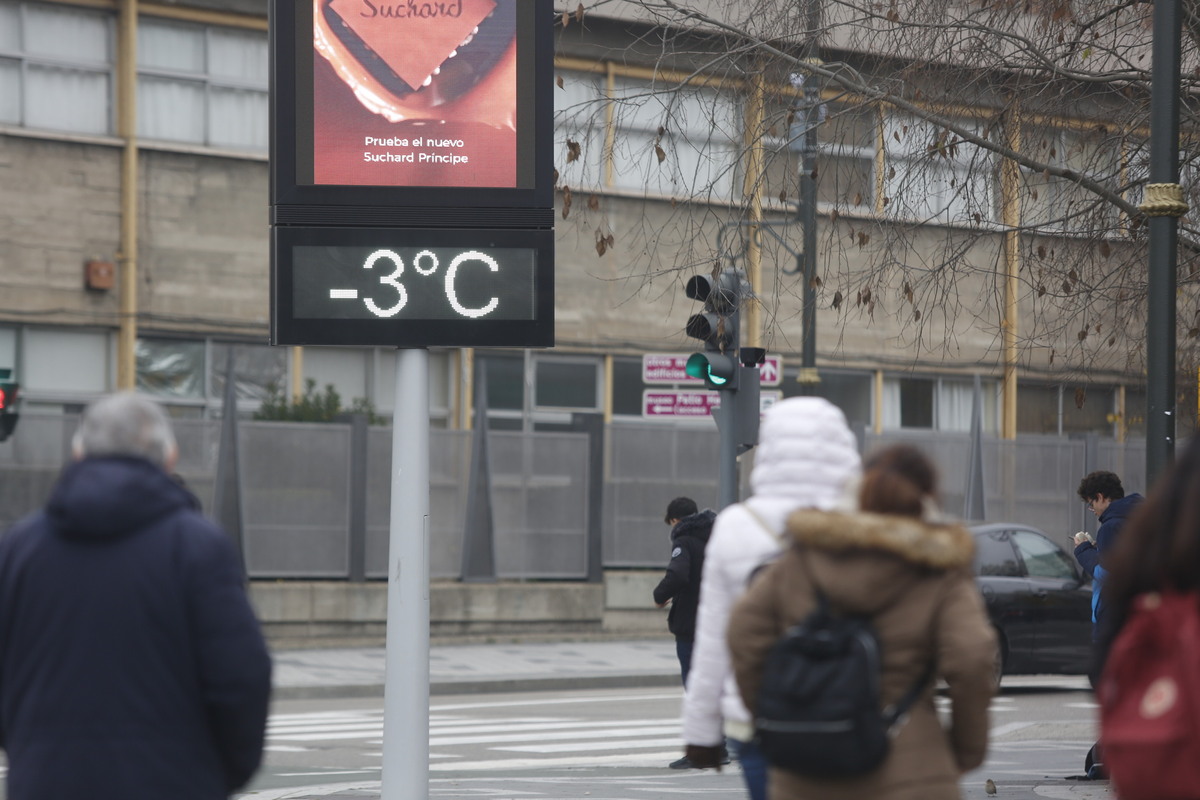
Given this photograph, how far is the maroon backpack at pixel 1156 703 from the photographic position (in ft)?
10.3

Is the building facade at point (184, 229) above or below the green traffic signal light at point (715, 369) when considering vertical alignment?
above

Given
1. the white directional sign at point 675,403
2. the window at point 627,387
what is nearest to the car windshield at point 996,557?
the white directional sign at point 675,403

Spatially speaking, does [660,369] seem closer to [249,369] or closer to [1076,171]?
[249,369]

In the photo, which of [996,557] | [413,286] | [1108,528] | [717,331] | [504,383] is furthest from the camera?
[504,383]

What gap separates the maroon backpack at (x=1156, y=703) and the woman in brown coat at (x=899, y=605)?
67 centimetres

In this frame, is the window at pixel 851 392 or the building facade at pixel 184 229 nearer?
the building facade at pixel 184 229

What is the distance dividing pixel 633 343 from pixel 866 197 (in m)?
14.6

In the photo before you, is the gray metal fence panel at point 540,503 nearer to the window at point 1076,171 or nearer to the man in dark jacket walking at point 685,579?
the man in dark jacket walking at point 685,579

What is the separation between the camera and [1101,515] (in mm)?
9711

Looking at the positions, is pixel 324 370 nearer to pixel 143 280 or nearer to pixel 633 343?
pixel 143 280

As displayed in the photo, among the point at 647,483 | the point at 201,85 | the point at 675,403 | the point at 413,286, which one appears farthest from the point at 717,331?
the point at 201,85

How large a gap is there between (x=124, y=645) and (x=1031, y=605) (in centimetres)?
1373

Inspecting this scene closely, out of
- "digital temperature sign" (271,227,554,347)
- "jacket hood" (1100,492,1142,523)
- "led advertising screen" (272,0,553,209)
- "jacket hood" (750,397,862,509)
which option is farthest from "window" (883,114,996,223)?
"jacket hood" (750,397,862,509)

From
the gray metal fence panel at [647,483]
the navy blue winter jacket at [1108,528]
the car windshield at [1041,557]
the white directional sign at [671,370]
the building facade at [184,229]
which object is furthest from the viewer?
the gray metal fence panel at [647,483]
